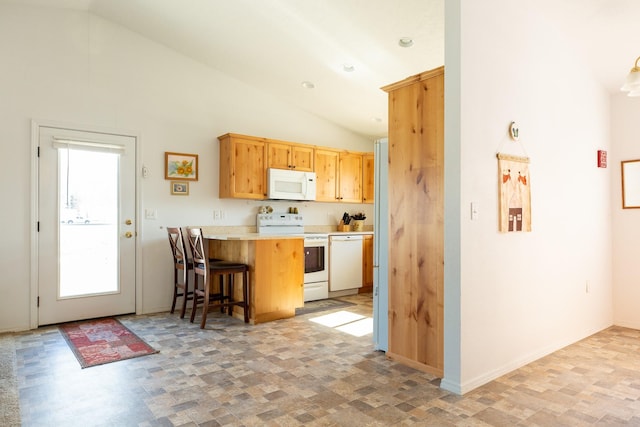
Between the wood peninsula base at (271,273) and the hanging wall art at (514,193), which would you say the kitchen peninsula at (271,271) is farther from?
the hanging wall art at (514,193)

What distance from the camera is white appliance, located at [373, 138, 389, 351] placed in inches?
127

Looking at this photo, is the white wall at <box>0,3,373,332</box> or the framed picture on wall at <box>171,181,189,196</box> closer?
the white wall at <box>0,3,373,332</box>

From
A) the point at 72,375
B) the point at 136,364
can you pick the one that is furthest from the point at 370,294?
the point at 72,375

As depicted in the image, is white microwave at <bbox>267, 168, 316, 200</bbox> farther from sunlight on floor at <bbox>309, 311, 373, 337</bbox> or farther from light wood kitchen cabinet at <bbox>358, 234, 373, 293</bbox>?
sunlight on floor at <bbox>309, 311, 373, 337</bbox>

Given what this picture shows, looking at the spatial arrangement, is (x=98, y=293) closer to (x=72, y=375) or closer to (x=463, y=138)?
(x=72, y=375)

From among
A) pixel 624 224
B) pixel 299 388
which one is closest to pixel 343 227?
pixel 624 224

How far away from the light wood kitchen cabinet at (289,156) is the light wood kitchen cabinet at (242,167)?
0.39ft

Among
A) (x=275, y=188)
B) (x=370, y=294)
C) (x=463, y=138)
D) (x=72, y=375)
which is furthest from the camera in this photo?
(x=370, y=294)

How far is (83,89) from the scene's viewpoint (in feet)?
14.0

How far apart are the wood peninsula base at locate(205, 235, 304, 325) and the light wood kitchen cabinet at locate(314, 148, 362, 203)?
159 cm

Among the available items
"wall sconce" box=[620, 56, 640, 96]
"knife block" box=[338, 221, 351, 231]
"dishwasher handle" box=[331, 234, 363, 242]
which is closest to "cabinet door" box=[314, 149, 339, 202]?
"knife block" box=[338, 221, 351, 231]

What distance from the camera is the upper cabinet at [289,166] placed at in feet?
16.3

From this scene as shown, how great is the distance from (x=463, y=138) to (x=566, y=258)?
1779mm

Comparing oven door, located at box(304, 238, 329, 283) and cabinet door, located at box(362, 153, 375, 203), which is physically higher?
cabinet door, located at box(362, 153, 375, 203)
